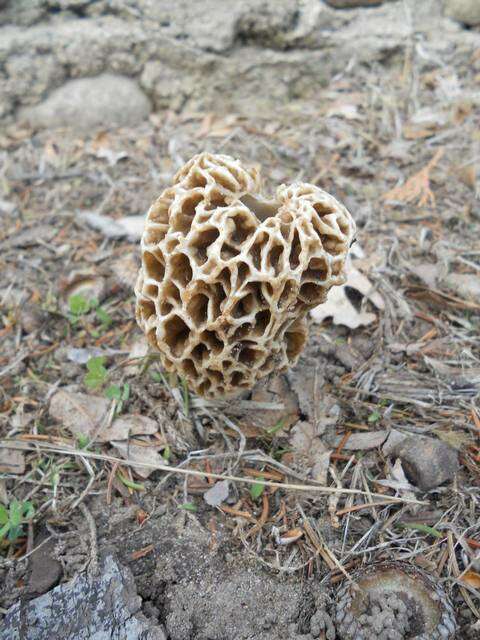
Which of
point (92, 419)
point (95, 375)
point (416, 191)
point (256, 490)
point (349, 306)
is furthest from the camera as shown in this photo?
point (416, 191)

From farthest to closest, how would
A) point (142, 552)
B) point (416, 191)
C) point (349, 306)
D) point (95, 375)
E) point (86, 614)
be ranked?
1. point (416, 191)
2. point (349, 306)
3. point (95, 375)
4. point (142, 552)
5. point (86, 614)

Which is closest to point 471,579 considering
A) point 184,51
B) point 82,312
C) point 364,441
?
point 364,441

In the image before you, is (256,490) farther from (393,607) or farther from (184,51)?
(184,51)

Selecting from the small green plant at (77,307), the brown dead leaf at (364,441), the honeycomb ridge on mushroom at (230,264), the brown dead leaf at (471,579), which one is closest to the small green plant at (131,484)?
the honeycomb ridge on mushroom at (230,264)

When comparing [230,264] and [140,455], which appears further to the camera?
[140,455]

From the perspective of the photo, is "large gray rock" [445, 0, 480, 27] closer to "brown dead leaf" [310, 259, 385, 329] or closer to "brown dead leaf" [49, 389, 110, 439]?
"brown dead leaf" [310, 259, 385, 329]

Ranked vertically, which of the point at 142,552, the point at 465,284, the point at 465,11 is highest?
the point at 465,11

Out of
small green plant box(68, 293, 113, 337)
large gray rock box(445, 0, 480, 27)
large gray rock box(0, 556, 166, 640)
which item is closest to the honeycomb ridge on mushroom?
small green plant box(68, 293, 113, 337)
